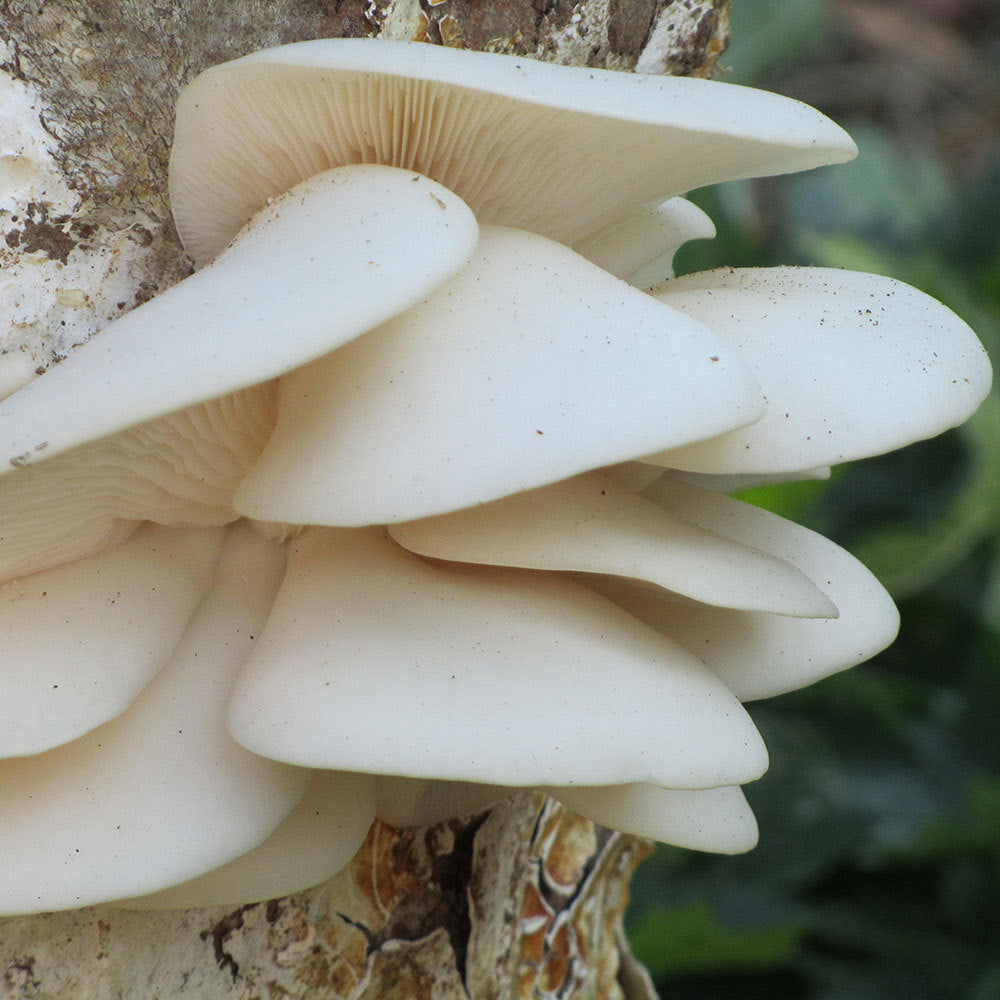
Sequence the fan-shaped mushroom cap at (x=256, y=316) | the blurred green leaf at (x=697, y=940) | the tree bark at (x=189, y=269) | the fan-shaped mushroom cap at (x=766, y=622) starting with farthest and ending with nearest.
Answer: the blurred green leaf at (x=697, y=940) < the fan-shaped mushroom cap at (x=766, y=622) < the tree bark at (x=189, y=269) < the fan-shaped mushroom cap at (x=256, y=316)

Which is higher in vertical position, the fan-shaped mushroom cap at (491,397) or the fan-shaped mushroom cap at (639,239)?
the fan-shaped mushroom cap at (491,397)

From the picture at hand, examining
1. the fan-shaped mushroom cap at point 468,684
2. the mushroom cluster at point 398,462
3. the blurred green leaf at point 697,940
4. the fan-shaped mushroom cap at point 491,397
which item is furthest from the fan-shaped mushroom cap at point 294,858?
the blurred green leaf at point 697,940

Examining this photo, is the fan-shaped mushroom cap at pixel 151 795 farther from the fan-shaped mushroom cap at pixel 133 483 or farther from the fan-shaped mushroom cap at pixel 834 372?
the fan-shaped mushroom cap at pixel 834 372

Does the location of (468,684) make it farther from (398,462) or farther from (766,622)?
(766,622)

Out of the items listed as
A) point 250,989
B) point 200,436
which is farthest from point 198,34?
point 250,989

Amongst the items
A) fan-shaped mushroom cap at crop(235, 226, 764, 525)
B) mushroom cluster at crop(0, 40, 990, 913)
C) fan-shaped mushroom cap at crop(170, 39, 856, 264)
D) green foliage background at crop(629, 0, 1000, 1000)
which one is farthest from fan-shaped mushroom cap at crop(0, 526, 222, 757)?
green foliage background at crop(629, 0, 1000, 1000)

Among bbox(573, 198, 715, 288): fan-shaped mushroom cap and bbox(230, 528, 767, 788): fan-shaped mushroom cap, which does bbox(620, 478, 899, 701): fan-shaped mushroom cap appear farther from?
bbox(573, 198, 715, 288): fan-shaped mushroom cap
